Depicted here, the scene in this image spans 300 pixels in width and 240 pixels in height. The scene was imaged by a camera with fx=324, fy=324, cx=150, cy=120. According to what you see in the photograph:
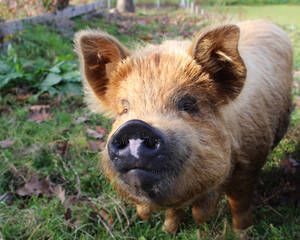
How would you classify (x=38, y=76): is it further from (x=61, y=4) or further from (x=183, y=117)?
(x=183, y=117)

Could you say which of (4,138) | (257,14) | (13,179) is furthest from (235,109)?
(257,14)

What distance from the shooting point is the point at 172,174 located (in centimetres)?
183

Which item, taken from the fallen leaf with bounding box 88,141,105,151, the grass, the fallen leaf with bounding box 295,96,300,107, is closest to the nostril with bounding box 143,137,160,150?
the grass

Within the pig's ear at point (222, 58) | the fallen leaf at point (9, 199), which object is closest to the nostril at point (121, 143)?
the pig's ear at point (222, 58)

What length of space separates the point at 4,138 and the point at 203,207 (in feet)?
9.39

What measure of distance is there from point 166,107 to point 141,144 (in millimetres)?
507

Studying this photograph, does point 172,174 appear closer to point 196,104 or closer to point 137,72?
point 196,104

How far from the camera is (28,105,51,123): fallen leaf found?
4.80m

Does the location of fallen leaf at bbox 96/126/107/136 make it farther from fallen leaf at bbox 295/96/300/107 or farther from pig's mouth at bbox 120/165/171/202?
fallen leaf at bbox 295/96/300/107

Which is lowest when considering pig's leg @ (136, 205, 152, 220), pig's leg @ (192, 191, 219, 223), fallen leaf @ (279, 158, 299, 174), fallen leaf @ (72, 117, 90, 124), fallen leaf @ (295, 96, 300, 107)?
fallen leaf @ (295, 96, 300, 107)

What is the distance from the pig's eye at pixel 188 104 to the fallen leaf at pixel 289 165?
6.49ft

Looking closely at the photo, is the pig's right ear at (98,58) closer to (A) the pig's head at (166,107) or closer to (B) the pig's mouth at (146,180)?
(A) the pig's head at (166,107)

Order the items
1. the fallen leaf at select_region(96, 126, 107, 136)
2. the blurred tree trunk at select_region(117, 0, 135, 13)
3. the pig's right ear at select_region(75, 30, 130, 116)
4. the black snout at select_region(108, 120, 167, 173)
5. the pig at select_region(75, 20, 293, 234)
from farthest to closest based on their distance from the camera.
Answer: the blurred tree trunk at select_region(117, 0, 135, 13) → the fallen leaf at select_region(96, 126, 107, 136) → the pig's right ear at select_region(75, 30, 130, 116) → the pig at select_region(75, 20, 293, 234) → the black snout at select_region(108, 120, 167, 173)

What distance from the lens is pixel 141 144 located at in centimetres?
173
